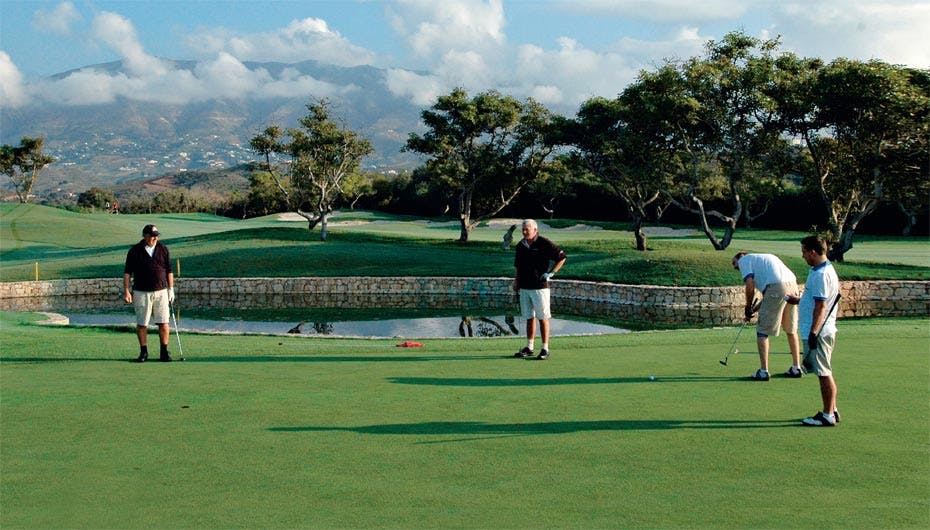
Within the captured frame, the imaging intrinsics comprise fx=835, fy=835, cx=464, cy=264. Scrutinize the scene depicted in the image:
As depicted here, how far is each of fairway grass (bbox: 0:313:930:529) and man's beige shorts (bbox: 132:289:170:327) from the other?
2.28 feet

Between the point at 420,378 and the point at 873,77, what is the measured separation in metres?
22.6

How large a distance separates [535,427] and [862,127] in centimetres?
2491

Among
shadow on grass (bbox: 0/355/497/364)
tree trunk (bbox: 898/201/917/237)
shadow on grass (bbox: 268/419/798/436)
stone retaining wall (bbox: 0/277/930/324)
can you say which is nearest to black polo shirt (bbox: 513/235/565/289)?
shadow on grass (bbox: 0/355/497/364)

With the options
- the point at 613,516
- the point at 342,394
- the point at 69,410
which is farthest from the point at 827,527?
the point at 69,410

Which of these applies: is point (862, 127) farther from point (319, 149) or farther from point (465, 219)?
point (319, 149)

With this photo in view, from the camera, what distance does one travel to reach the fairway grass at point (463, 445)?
17.6 ft

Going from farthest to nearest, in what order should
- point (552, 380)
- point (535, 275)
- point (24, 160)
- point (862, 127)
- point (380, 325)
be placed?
point (24, 160)
point (862, 127)
point (380, 325)
point (535, 275)
point (552, 380)

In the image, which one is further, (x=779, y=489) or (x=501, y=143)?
(x=501, y=143)

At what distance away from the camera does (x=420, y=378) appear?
33.7ft

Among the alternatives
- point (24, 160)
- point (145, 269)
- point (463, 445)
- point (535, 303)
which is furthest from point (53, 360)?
point (24, 160)

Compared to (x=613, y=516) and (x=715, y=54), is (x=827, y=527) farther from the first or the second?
(x=715, y=54)

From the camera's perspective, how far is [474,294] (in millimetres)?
29672

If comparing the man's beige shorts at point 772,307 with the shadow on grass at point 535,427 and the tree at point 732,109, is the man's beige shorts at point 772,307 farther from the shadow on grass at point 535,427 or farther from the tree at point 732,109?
the tree at point 732,109

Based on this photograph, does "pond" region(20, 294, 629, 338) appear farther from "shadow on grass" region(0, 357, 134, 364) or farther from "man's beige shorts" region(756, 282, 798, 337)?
"man's beige shorts" region(756, 282, 798, 337)
